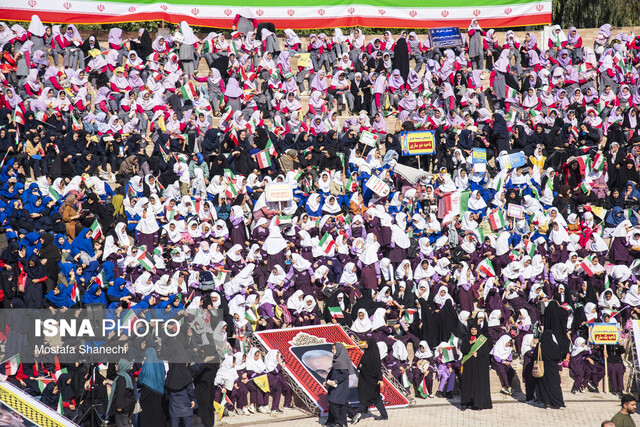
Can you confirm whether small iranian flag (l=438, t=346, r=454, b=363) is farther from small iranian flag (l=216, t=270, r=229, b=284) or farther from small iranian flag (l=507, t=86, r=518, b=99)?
small iranian flag (l=507, t=86, r=518, b=99)

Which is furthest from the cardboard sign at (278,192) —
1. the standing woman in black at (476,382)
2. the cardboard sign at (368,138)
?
the standing woman in black at (476,382)

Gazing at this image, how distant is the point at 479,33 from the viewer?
2212 centimetres

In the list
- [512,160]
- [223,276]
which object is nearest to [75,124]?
[223,276]

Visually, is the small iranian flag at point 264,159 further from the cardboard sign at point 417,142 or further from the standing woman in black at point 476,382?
the standing woman in black at point 476,382

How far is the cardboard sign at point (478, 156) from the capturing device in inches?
738

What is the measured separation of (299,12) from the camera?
2392 centimetres

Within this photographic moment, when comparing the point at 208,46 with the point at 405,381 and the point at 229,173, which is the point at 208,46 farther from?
the point at 405,381

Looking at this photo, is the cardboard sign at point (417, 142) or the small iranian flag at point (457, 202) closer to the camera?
the small iranian flag at point (457, 202)

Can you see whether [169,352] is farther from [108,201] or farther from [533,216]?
[533,216]

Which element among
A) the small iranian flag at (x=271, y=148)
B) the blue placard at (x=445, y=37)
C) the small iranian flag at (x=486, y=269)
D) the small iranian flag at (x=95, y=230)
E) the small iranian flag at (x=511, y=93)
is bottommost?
the small iranian flag at (x=486, y=269)

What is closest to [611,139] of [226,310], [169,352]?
[226,310]

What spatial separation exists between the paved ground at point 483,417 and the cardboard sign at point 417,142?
623cm

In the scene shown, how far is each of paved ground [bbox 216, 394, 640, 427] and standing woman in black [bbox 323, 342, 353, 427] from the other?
0.40 metres

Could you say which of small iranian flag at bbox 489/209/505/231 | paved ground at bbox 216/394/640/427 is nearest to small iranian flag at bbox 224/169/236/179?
small iranian flag at bbox 489/209/505/231
